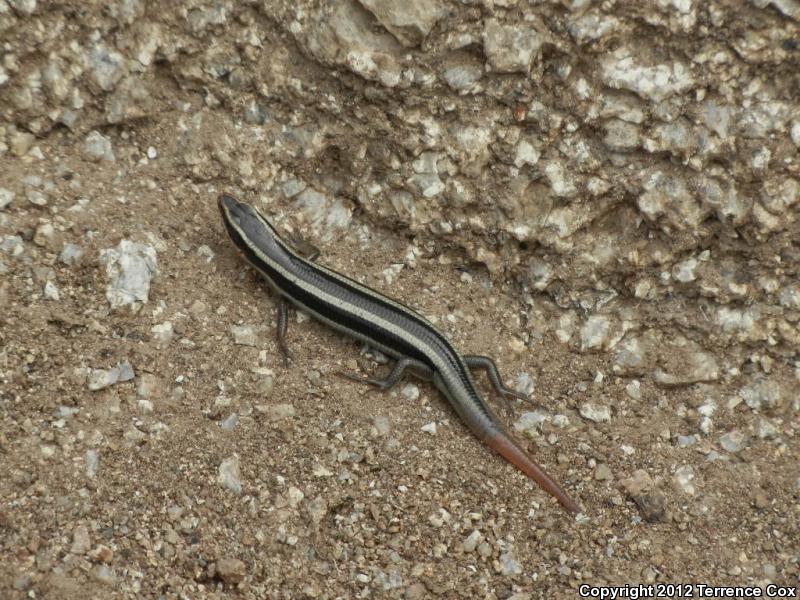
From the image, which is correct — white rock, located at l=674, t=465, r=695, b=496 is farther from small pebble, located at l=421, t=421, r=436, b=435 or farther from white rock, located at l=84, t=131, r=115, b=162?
white rock, located at l=84, t=131, r=115, b=162

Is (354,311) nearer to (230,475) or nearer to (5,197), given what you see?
(230,475)

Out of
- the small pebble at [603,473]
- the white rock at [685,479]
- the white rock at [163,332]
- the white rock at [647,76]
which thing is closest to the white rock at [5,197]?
the white rock at [163,332]

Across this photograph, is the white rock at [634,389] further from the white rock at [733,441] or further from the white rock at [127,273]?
the white rock at [127,273]

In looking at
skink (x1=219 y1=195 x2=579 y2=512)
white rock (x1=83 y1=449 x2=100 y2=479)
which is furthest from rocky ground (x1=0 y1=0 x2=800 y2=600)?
skink (x1=219 y1=195 x2=579 y2=512)

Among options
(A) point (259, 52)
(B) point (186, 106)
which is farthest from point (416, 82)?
(B) point (186, 106)

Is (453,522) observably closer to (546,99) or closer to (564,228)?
(564,228)
